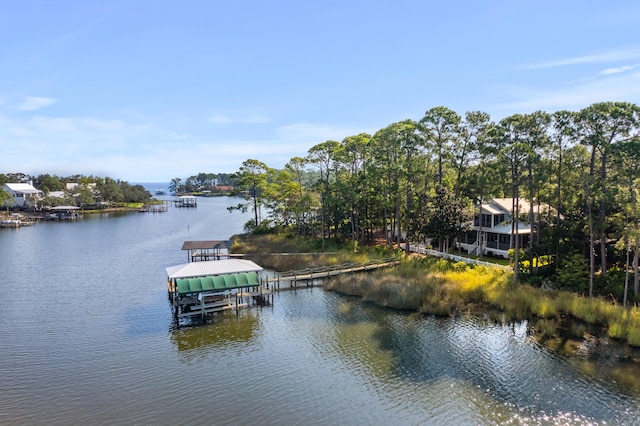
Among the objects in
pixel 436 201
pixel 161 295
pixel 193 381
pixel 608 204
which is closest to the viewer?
pixel 193 381

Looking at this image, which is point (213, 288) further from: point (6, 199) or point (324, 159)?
point (6, 199)

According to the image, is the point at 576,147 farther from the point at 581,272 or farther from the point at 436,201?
the point at 436,201

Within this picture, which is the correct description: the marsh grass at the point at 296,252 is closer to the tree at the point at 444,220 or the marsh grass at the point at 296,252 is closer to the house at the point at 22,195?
the tree at the point at 444,220

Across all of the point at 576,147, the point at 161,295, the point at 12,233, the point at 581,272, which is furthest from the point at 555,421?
the point at 12,233

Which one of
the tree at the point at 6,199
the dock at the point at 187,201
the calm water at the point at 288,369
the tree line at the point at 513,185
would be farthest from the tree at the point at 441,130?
the dock at the point at 187,201

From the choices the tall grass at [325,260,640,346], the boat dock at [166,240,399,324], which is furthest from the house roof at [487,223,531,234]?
the boat dock at [166,240,399,324]

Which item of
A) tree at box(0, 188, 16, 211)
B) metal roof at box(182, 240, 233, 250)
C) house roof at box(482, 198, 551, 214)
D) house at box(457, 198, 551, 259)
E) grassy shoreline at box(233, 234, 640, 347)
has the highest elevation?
tree at box(0, 188, 16, 211)

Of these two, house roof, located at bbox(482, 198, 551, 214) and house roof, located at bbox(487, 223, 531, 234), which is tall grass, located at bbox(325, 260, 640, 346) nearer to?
house roof, located at bbox(487, 223, 531, 234)
